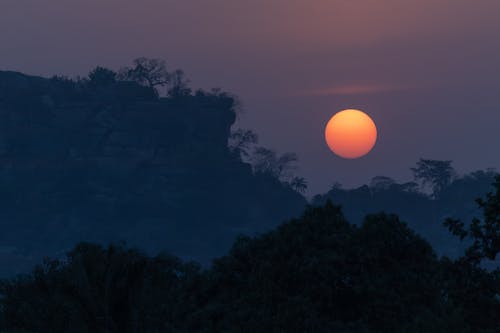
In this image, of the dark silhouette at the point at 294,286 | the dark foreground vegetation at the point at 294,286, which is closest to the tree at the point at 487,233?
the dark foreground vegetation at the point at 294,286

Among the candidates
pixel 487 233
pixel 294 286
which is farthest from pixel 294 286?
pixel 487 233

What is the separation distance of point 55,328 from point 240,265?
10724 mm

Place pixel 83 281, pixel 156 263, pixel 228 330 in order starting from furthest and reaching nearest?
pixel 156 263
pixel 228 330
pixel 83 281

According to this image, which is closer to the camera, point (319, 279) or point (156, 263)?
point (319, 279)

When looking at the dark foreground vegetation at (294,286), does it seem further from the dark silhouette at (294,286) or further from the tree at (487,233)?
the tree at (487,233)

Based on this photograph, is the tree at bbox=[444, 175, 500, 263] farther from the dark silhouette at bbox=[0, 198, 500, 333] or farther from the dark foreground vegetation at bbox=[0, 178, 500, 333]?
the dark silhouette at bbox=[0, 198, 500, 333]

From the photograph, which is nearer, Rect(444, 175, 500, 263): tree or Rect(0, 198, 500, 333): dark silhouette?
Rect(444, 175, 500, 263): tree

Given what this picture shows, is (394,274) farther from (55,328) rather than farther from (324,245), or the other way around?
(55,328)

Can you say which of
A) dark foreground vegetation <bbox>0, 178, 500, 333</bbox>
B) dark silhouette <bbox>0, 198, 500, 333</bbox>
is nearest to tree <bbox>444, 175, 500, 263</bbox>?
dark foreground vegetation <bbox>0, 178, 500, 333</bbox>

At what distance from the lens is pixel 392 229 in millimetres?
39594

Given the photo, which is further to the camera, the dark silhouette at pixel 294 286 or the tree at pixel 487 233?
the dark silhouette at pixel 294 286

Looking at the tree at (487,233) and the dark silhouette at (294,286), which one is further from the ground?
the tree at (487,233)

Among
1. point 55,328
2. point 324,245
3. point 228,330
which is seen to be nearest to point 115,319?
point 55,328

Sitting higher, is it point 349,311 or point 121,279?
point 121,279
